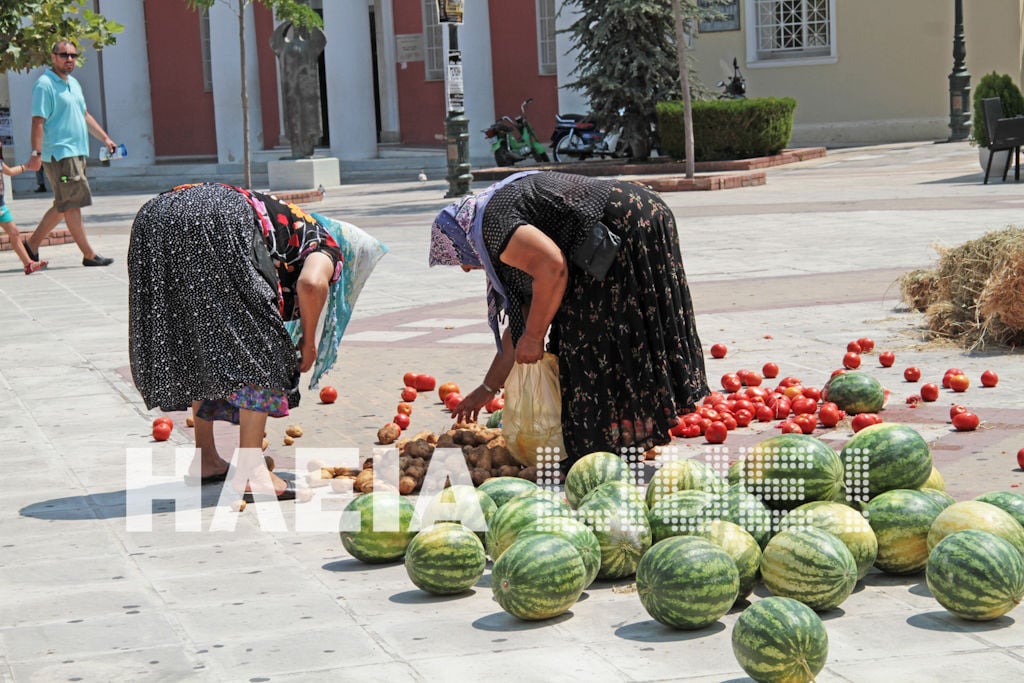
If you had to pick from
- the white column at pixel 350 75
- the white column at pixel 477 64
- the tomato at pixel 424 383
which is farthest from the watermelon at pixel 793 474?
the white column at pixel 350 75

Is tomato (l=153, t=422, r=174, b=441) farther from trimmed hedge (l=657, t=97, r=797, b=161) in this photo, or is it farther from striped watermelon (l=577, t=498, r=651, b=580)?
trimmed hedge (l=657, t=97, r=797, b=161)

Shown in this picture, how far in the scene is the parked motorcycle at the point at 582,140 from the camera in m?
28.4

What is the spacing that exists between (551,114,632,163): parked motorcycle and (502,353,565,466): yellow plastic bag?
21878 mm

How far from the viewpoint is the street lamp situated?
28.4 metres

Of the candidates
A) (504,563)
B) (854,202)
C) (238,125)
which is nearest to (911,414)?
(504,563)

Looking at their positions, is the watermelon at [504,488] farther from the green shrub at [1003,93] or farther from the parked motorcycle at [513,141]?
the parked motorcycle at [513,141]

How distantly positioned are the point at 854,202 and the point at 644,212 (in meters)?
12.9

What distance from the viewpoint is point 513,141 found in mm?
28734

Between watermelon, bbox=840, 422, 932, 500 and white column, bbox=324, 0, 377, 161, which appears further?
white column, bbox=324, 0, 377, 161

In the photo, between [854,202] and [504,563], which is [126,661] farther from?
[854,202]

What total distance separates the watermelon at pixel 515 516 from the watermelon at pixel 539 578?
0.32 m

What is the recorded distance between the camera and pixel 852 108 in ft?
103

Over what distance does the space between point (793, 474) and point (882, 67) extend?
27099 mm

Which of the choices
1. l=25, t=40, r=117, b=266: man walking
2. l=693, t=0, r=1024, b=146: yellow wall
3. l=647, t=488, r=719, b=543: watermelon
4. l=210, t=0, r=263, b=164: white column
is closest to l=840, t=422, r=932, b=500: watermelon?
l=647, t=488, r=719, b=543: watermelon
